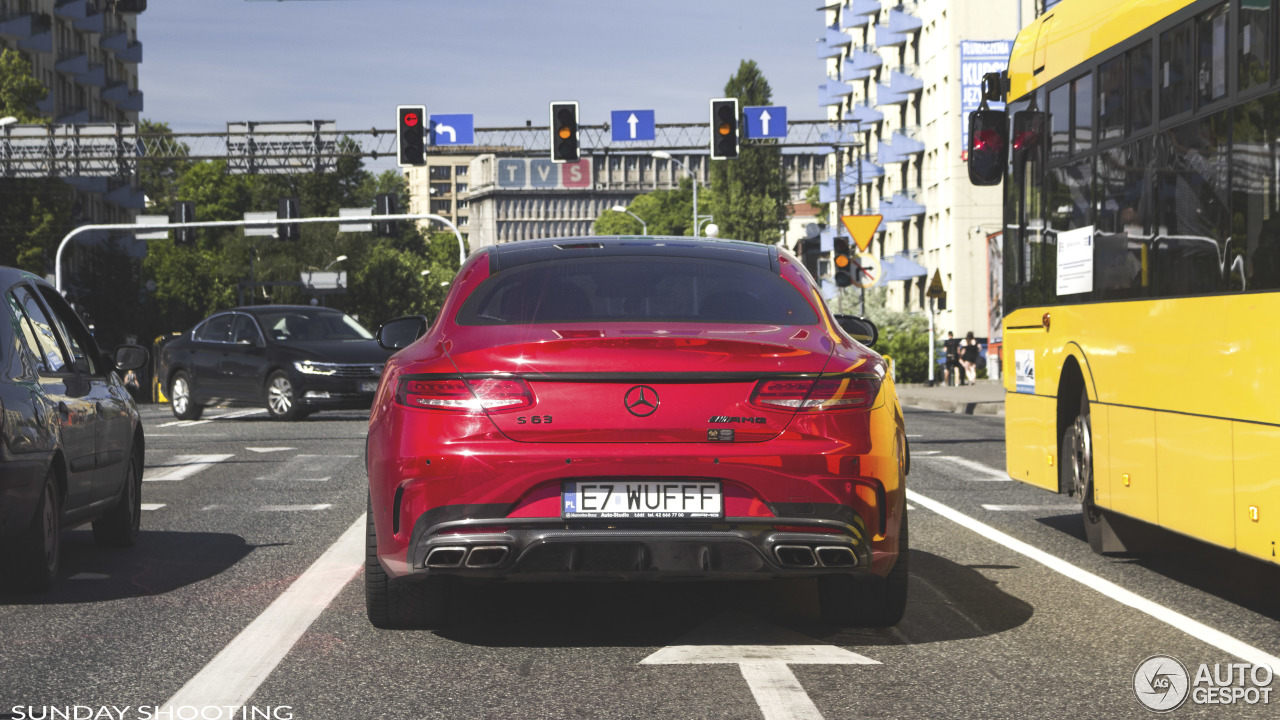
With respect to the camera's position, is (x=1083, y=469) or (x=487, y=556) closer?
(x=487, y=556)

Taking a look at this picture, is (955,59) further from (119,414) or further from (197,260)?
(119,414)

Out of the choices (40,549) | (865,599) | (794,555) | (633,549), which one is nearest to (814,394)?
(794,555)

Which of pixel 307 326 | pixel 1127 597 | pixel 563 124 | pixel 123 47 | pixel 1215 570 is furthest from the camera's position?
pixel 123 47

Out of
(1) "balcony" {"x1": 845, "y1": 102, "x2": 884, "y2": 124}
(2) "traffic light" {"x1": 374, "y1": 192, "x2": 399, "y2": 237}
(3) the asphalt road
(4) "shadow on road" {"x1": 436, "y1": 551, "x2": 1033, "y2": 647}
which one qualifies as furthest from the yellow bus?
(1) "balcony" {"x1": 845, "y1": 102, "x2": 884, "y2": 124}

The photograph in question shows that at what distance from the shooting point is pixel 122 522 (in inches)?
389

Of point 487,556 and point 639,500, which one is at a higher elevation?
point 639,500

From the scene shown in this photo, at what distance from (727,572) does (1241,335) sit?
7.87ft

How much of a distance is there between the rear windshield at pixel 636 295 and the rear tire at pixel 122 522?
3.88 metres

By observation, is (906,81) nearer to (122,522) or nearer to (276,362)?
(276,362)

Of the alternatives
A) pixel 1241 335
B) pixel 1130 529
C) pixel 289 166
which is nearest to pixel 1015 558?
pixel 1130 529

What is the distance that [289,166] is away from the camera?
179ft

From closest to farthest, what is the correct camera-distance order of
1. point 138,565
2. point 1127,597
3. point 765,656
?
point 765,656
point 1127,597
point 138,565

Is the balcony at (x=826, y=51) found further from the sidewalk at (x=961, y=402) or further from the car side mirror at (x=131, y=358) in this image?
the car side mirror at (x=131, y=358)

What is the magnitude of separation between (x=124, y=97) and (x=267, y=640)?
95081 mm
